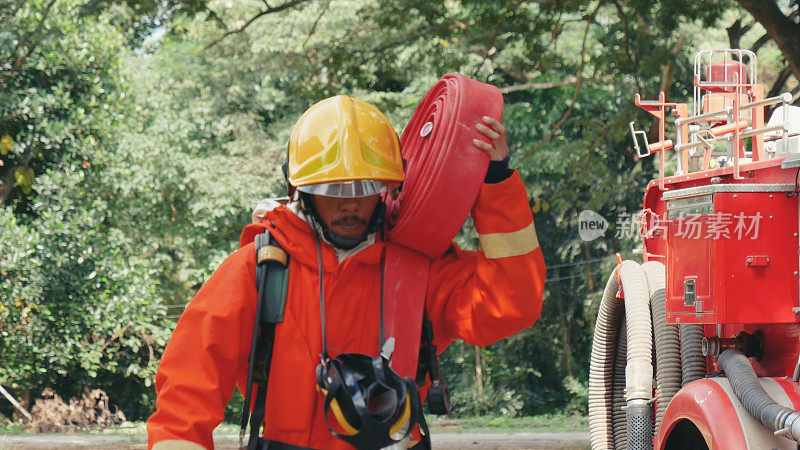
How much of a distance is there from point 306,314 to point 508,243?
0.58 meters

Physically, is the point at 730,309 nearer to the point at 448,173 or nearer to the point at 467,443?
the point at 448,173

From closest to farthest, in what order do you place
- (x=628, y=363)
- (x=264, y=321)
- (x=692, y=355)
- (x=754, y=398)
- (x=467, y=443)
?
(x=264, y=321) < (x=754, y=398) < (x=692, y=355) < (x=628, y=363) < (x=467, y=443)

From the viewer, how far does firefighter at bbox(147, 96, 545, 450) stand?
269cm

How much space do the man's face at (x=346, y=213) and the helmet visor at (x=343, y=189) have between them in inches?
1.4

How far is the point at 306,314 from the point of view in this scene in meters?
2.79

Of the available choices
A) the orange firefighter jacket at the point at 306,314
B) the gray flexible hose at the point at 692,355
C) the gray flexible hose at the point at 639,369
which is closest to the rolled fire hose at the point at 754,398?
the gray flexible hose at the point at 692,355

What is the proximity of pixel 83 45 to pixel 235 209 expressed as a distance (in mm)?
4447

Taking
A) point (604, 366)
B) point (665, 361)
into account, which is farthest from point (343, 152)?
point (604, 366)

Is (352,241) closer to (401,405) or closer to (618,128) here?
(401,405)

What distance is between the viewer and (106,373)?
21219mm

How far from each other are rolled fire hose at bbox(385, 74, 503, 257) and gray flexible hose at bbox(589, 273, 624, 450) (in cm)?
341

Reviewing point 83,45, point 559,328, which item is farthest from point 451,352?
point 83,45

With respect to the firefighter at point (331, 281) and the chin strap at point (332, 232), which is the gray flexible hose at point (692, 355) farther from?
the chin strap at point (332, 232)

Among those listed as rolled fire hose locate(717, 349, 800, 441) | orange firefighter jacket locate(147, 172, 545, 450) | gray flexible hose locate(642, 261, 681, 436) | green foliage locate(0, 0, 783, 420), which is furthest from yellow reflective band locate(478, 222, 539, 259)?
green foliage locate(0, 0, 783, 420)
